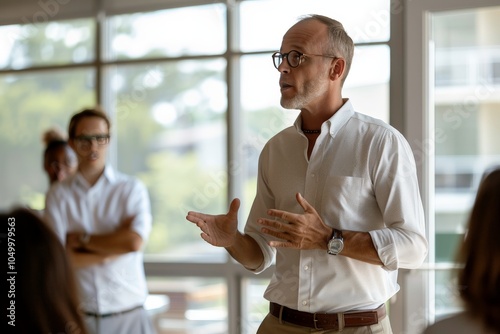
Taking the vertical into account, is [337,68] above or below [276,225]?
above

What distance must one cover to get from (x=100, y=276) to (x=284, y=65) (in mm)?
1748

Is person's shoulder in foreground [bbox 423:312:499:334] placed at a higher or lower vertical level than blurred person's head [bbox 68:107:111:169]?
lower

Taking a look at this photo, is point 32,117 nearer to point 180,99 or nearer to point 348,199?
point 180,99

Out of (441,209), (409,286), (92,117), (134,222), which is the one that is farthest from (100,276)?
(441,209)

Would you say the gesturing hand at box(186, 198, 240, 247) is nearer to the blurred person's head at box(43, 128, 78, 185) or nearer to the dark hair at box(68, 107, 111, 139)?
the dark hair at box(68, 107, 111, 139)

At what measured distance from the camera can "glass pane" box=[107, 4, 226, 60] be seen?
5328 mm

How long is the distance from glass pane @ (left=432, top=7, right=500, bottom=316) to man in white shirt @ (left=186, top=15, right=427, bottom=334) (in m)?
1.88

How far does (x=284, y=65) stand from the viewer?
278 centimetres

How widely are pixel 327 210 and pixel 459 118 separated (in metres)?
2.27

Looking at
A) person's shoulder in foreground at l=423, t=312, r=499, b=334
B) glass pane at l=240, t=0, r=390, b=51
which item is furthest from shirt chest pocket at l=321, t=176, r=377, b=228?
glass pane at l=240, t=0, r=390, b=51

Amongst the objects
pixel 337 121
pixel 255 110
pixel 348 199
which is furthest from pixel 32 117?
pixel 348 199

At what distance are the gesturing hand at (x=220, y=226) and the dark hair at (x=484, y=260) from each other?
133 cm

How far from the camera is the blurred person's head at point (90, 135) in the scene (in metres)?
3.92

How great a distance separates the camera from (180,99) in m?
5.48
